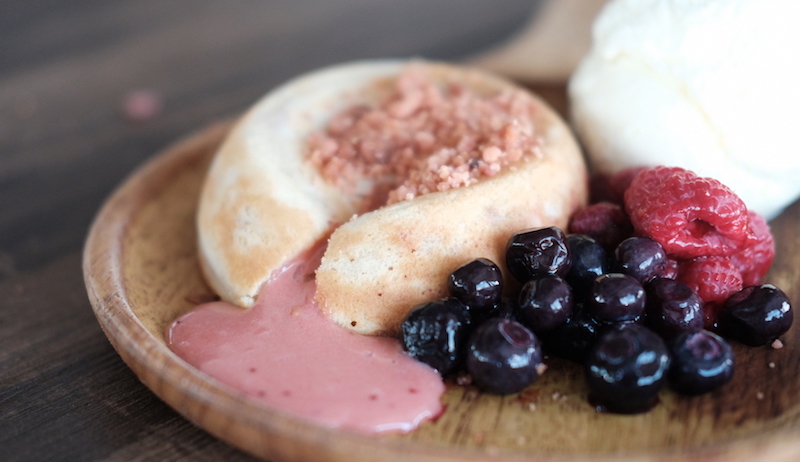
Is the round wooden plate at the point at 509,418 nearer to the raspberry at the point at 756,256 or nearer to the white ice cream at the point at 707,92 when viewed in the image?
the raspberry at the point at 756,256

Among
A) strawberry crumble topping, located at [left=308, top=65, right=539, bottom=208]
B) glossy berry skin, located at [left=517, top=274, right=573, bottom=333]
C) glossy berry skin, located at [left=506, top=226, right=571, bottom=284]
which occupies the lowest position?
glossy berry skin, located at [left=517, top=274, right=573, bottom=333]

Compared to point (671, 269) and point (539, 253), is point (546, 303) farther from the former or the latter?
point (671, 269)

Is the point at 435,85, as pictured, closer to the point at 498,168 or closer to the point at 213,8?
the point at 498,168

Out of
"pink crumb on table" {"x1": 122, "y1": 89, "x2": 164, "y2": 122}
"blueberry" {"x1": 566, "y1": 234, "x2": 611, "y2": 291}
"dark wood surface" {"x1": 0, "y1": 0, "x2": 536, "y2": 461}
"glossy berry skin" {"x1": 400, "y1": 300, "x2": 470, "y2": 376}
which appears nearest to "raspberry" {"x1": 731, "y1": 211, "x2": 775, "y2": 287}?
"blueberry" {"x1": 566, "y1": 234, "x2": 611, "y2": 291}

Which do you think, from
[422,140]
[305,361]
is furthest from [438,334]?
[422,140]

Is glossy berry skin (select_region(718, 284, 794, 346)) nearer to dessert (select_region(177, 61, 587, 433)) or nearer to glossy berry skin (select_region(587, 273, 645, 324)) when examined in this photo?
glossy berry skin (select_region(587, 273, 645, 324))

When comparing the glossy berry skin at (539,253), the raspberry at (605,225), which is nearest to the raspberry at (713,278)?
the raspberry at (605,225)
